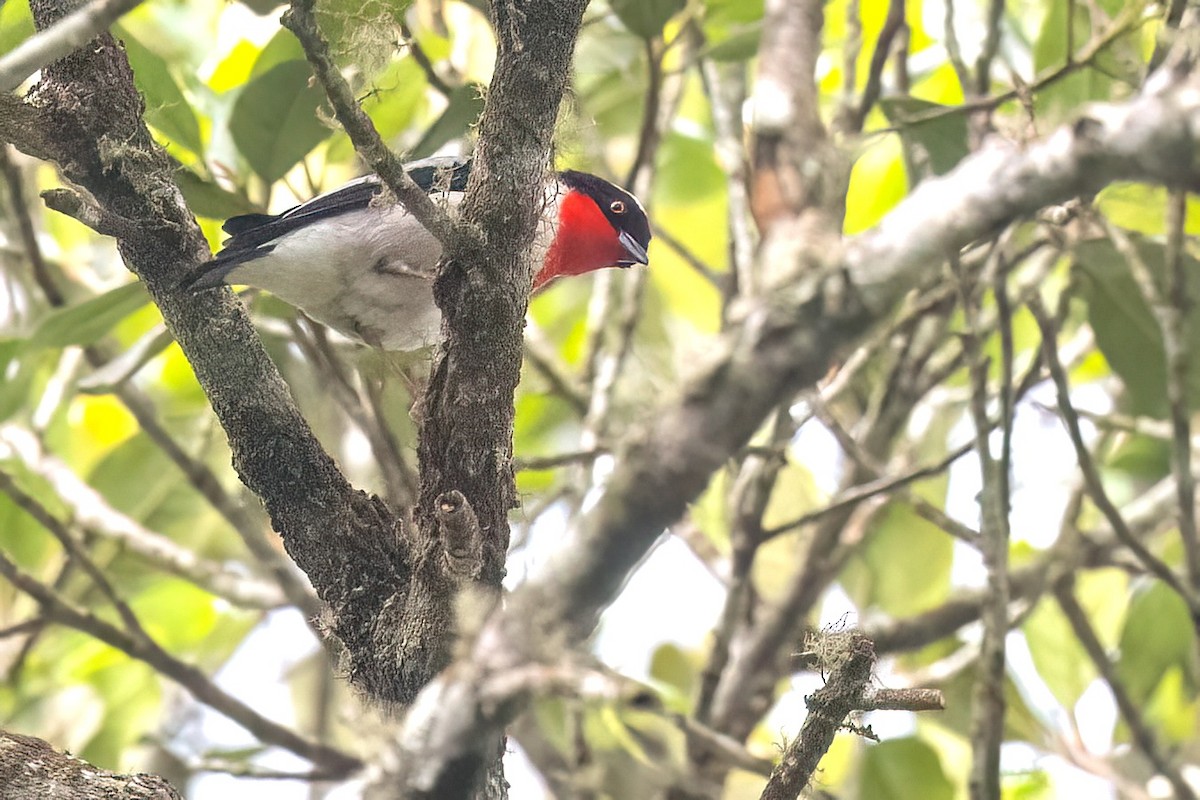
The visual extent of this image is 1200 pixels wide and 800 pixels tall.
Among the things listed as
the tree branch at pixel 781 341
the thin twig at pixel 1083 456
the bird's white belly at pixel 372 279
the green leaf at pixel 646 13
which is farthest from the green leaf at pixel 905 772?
the tree branch at pixel 781 341

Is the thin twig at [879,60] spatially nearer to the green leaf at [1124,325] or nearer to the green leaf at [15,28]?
the green leaf at [1124,325]

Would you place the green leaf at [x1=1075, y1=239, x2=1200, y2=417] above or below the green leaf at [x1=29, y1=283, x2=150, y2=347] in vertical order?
above

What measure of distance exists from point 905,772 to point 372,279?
2.32m

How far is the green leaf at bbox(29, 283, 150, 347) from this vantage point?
348 centimetres

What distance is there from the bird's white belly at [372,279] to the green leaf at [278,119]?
231mm

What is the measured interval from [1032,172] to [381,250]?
271cm

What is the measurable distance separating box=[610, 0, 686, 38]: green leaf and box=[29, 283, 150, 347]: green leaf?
1.57m

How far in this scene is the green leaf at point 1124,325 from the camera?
13.0ft

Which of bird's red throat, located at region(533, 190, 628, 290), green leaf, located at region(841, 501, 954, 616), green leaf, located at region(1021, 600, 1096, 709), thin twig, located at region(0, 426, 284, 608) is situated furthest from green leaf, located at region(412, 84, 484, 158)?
green leaf, located at region(1021, 600, 1096, 709)

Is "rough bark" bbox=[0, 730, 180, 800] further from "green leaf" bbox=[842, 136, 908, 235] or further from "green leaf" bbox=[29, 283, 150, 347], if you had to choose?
"green leaf" bbox=[842, 136, 908, 235]

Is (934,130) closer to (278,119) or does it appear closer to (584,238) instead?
(584,238)

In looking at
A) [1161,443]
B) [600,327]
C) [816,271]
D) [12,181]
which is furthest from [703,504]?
[816,271]

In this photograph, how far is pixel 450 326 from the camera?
→ 222 centimetres

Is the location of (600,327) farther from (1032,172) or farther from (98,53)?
(1032,172)
